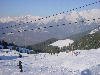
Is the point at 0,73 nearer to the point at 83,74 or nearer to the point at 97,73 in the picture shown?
the point at 83,74

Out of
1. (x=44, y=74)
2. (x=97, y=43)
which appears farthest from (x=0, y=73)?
(x=97, y=43)

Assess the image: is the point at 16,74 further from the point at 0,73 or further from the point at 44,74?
the point at 44,74

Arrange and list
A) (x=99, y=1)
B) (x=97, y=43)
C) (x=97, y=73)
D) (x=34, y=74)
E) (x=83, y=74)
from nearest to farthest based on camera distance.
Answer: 1. (x=99, y=1)
2. (x=34, y=74)
3. (x=83, y=74)
4. (x=97, y=73)
5. (x=97, y=43)

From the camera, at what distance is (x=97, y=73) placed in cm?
4166

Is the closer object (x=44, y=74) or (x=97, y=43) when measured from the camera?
(x=44, y=74)

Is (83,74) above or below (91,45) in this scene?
below

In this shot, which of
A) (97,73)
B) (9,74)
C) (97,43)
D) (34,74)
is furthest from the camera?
(97,43)

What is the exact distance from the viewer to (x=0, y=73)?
3269 cm

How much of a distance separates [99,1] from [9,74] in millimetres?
19028

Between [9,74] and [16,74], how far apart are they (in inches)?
43.6

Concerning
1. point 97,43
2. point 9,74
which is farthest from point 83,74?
point 97,43

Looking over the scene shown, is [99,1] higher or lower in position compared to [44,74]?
higher

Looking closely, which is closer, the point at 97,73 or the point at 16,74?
the point at 16,74

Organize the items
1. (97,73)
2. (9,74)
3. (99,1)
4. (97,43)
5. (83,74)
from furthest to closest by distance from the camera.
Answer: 1. (97,43)
2. (97,73)
3. (83,74)
4. (9,74)
5. (99,1)
